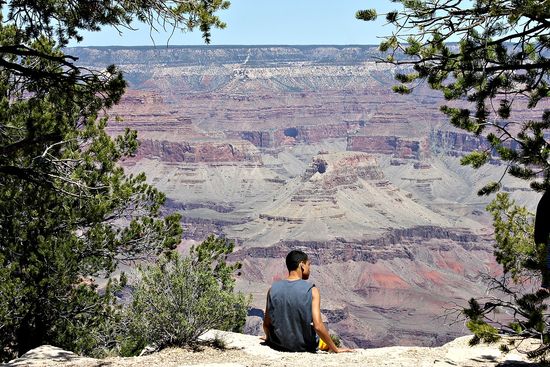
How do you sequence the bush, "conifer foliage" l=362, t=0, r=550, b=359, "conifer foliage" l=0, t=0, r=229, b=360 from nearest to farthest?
"conifer foliage" l=362, t=0, r=550, b=359, the bush, "conifer foliage" l=0, t=0, r=229, b=360

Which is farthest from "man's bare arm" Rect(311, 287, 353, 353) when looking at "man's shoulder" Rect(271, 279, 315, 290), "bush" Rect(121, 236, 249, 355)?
"bush" Rect(121, 236, 249, 355)

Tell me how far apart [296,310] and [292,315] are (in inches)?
4.1

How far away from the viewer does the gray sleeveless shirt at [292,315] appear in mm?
9227

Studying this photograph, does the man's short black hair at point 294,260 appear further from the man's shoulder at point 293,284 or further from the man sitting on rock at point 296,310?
the man's shoulder at point 293,284

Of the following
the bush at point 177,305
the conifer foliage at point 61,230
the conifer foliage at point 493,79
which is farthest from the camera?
the conifer foliage at point 61,230

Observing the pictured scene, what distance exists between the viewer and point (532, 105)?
1109 centimetres

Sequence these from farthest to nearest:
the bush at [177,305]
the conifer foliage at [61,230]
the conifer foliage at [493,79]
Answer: the conifer foliage at [61,230], the bush at [177,305], the conifer foliage at [493,79]

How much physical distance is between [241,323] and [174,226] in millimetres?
3494

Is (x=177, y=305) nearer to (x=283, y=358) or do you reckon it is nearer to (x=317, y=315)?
(x=283, y=358)

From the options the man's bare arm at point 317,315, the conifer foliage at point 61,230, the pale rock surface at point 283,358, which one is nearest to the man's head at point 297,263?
the man's bare arm at point 317,315

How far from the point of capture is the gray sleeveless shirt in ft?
30.3

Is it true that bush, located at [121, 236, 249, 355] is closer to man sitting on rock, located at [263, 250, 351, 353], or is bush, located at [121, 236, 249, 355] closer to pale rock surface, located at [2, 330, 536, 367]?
pale rock surface, located at [2, 330, 536, 367]

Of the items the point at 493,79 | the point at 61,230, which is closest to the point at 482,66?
the point at 493,79

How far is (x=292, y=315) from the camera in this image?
30.6ft
